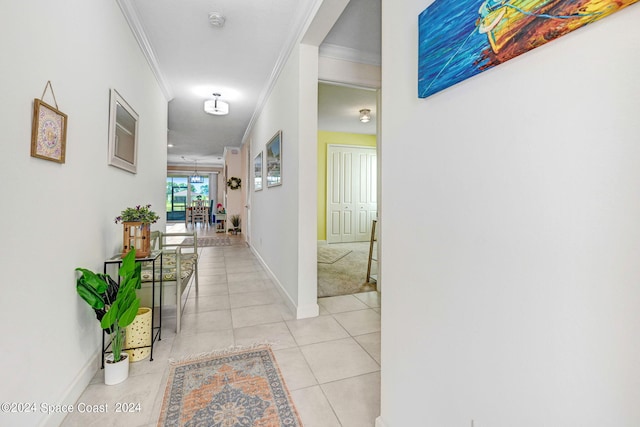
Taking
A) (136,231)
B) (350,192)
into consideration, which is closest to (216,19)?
(136,231)

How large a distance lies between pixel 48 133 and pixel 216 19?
69.3 inches

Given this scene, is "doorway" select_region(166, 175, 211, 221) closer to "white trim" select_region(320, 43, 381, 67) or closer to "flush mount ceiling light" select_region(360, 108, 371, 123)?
"flush mount ceiling light" select_region(360, 108, 371, 123)

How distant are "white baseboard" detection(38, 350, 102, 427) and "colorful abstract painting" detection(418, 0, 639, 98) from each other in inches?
80.9

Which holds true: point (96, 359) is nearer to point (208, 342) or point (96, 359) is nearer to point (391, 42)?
point (208, 342)

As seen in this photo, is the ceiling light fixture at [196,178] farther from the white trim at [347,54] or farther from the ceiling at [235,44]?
the white trim at [347,54]

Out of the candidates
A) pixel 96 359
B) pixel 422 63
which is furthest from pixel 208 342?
pixel 422 63

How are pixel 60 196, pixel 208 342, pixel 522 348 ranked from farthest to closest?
pixel 208 342 < pixel 60 196 < pixel 522 348

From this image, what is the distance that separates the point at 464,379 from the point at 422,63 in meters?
1.03

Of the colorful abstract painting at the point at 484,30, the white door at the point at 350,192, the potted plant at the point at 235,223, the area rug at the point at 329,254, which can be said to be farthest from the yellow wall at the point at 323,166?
the colorful abstract painting at the point at 484,30

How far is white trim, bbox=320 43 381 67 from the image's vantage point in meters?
2.91

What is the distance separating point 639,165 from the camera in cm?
50

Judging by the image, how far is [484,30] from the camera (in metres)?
0.76

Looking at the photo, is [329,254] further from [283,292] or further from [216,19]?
[216,19]

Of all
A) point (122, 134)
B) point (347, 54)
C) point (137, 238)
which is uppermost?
point (347, 54)
